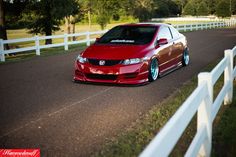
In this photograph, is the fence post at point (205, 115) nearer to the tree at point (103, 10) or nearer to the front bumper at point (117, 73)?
the front bumper at point (117, 73)

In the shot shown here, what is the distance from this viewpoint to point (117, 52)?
31.3ft

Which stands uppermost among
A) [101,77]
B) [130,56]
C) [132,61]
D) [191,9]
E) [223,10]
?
[191,9]

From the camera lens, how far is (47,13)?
33.8m

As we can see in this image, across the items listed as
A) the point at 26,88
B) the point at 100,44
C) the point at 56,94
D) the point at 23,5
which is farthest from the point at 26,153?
the point at 23,5

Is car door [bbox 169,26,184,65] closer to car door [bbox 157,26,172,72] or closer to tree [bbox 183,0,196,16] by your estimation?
car door [bbox 157,26,172,72]

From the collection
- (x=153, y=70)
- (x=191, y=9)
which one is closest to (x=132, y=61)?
(x=153, y=70)

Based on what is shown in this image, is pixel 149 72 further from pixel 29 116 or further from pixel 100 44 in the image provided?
pixel 29 116

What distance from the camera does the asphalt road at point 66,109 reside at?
18.3ft

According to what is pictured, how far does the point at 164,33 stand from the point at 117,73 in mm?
2615

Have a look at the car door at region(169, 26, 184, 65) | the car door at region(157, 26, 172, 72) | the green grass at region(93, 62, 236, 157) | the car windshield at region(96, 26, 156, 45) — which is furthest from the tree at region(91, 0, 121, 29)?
the green grass at region(93, 62, 236, 157)

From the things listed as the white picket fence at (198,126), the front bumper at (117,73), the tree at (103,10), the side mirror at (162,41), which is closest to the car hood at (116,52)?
the front bumper at (117,73)

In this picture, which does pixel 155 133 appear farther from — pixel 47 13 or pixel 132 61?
pixel 47 13

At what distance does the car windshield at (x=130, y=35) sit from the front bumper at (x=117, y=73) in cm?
112

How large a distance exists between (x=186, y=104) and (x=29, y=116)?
4.05 metres
